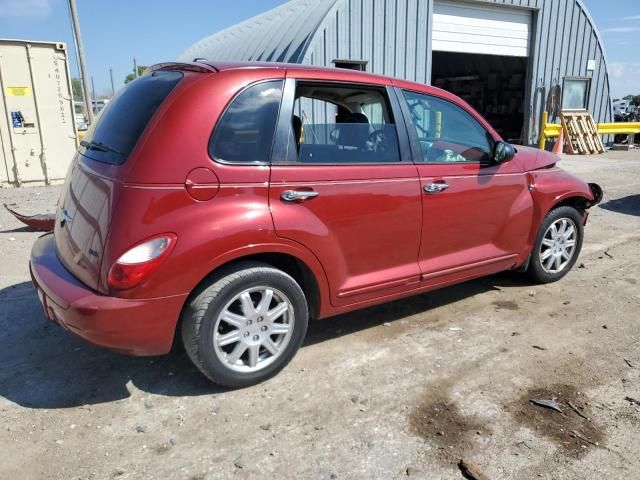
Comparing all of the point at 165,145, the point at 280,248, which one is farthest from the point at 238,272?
the point at 165,145

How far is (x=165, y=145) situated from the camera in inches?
107

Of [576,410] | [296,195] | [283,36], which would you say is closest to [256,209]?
[296,195]

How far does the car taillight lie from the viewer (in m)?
2.58

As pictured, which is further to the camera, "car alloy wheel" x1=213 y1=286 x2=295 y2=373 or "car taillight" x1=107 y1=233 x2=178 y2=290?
"car alloy wheel" x1=213 y1=286 x2=295 y2=373

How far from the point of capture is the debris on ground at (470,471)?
237cm

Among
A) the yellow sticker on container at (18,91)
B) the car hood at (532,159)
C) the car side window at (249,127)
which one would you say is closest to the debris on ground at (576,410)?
the car hood at (532,159)

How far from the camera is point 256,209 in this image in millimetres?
2877

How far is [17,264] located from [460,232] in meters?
4.47

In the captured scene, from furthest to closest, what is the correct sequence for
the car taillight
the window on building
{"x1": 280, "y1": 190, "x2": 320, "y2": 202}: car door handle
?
the window on building
{"x1": 280, "y1": 190, "x2": 320, "y2": 202}: car door handle
the car taillight

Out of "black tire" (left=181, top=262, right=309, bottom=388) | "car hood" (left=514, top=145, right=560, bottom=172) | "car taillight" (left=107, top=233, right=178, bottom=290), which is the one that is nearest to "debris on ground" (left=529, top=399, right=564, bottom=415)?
"black tire" (left=181, top=262, right=309, bottom=388)

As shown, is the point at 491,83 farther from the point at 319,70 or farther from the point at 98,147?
the point at 98,147

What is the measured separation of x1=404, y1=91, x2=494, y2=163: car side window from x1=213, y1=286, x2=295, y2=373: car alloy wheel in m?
1.51

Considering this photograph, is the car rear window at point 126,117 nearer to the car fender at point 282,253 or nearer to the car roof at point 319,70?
the car roof at point 319,70

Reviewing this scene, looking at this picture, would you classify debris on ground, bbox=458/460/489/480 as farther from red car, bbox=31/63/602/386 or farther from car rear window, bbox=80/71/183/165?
car rear window, bbox=80/71/183/165
